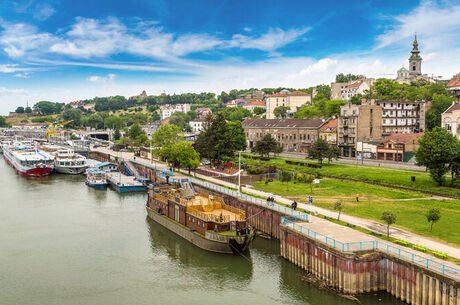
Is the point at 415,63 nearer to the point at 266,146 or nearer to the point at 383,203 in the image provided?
the point at 266,146

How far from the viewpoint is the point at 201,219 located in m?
42.5

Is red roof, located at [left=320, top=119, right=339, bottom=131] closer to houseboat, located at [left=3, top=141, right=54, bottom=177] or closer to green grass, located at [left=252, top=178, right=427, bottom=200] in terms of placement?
green grass, located at [left=252, top=178, right=427, bottom=200]

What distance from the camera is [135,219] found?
56.8 meters

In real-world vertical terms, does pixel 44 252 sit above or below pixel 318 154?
below

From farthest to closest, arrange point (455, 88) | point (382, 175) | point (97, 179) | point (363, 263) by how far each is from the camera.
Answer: point (455, 88) < point (97, 179) < point (382, 175) < point (363, 263)

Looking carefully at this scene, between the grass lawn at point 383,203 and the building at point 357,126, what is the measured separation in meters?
Answer: 32.3

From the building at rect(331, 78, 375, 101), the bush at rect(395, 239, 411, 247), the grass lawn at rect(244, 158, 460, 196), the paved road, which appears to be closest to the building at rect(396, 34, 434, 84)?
the building at rect(331, 78, 375, 101)

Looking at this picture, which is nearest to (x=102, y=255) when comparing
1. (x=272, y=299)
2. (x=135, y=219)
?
(x=135, y=219)

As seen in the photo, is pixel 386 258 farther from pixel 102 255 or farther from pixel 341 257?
pixel 102 255

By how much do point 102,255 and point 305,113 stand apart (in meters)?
111

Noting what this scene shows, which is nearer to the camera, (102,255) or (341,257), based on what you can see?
(341,257)

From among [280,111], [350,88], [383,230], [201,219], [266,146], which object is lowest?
[201,219]

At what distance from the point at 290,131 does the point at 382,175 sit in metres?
51.1

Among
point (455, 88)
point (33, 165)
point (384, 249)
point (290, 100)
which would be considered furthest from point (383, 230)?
point (290, 100)
